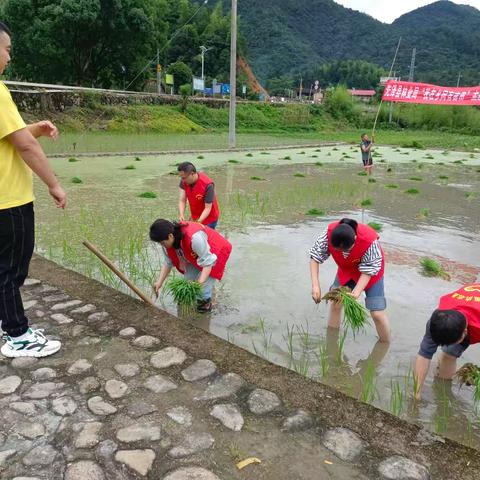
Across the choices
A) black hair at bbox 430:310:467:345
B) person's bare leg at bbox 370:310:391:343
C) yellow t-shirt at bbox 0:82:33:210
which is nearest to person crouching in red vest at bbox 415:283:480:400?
black hair at bbox 430:310:467:345

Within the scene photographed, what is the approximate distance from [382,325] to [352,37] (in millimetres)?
119640

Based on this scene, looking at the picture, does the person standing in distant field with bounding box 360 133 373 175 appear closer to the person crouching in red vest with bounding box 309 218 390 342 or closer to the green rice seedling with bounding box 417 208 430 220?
the green rice seedling with bounding box 417 208 430 220

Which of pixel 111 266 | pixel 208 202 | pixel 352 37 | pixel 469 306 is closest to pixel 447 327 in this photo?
pixel 469 306

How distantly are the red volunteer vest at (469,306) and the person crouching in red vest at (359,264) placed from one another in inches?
21.7

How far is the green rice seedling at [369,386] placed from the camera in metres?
2.57

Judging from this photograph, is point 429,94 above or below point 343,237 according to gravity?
above

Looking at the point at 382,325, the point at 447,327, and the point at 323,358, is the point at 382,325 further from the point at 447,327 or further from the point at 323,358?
the point at 447,327

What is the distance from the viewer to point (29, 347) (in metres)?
2.61

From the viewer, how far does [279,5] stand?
346 ft

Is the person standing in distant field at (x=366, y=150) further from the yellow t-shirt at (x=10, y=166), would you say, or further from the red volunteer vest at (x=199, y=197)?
the yellow t-shirt at (x=10, y=166)

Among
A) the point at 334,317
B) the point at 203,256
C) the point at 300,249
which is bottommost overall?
the point at 300,249

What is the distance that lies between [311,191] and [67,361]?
7651 millimetres

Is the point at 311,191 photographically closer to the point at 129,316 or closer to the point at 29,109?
the point at 129,316

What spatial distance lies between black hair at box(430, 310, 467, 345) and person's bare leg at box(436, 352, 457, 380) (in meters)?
0.60
